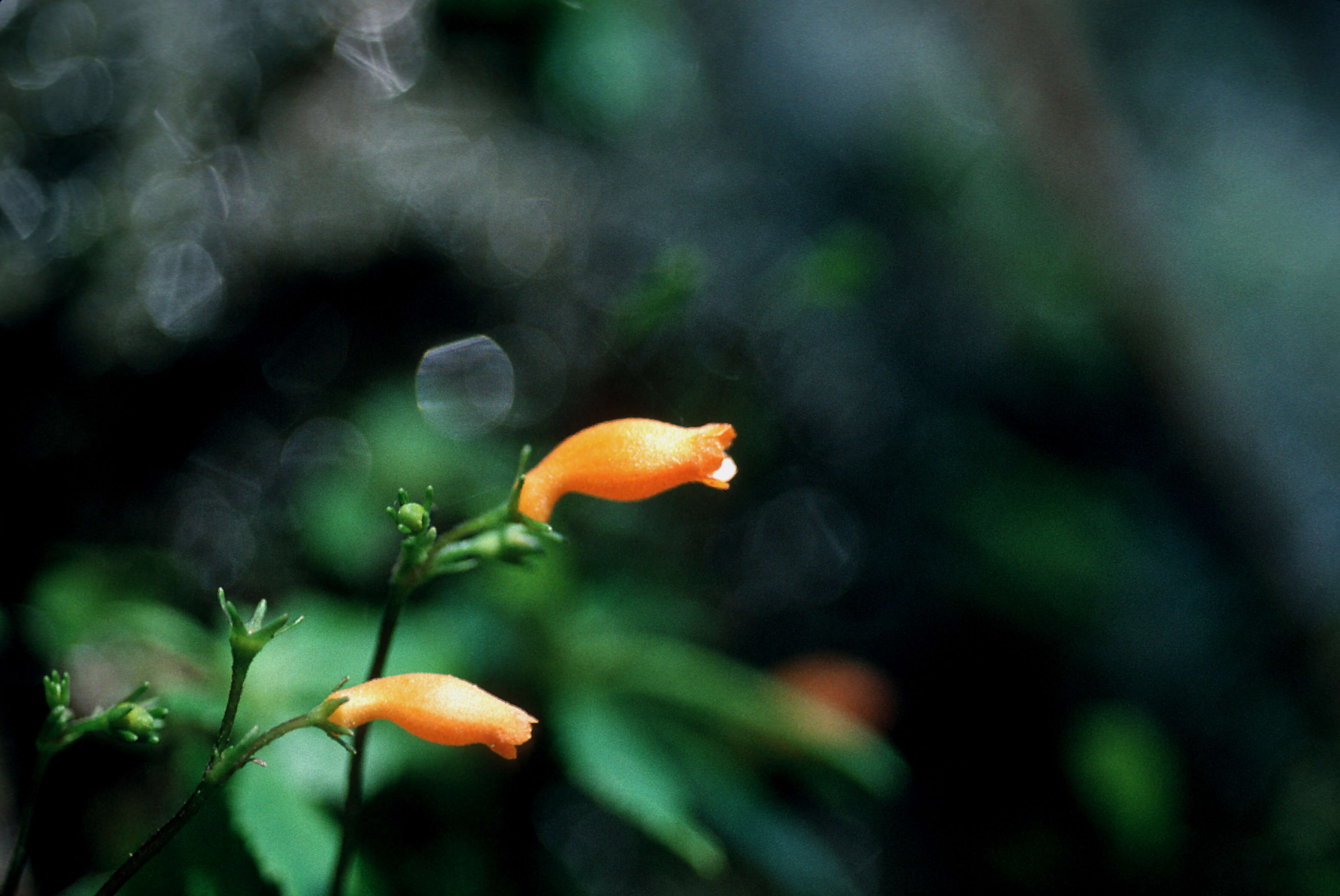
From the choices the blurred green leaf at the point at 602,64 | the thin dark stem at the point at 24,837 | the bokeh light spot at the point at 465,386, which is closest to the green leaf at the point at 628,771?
the thin dark stem at the point at 24,837

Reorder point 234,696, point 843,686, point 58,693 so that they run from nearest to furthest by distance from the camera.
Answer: point 234,696 → point 58,693 → point 843,686

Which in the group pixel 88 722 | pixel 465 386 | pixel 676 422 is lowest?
pixel 465 386

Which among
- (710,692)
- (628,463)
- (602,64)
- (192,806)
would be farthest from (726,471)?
(602,64)

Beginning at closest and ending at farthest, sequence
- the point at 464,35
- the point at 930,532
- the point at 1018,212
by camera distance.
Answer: the point at 464,35 < the point at 930,532 < the point at 1018,212

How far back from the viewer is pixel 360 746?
Result: 3.36 ft

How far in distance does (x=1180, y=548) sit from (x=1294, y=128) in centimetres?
245

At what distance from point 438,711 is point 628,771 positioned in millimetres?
619

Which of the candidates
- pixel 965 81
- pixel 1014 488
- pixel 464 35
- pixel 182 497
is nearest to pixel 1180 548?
pixel 1014 488

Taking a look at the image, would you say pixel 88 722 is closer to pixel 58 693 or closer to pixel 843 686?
pixel 58 693

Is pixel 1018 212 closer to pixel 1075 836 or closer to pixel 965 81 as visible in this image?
pixel 965 81

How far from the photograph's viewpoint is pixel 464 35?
254 centimetres

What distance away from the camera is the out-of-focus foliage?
1790 mm

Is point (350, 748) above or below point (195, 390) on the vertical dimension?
above

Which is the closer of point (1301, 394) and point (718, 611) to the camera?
point (718, 611)
